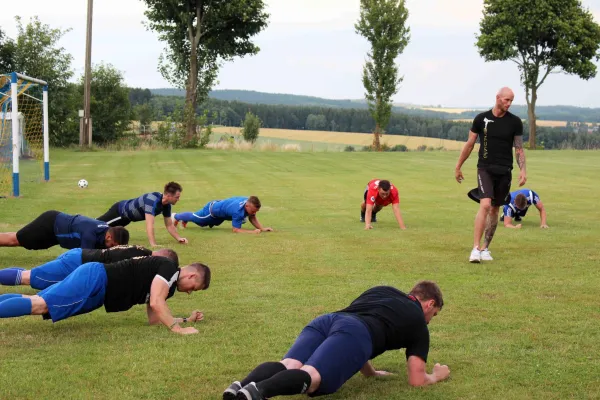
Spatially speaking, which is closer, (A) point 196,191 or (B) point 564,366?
(B) point 564,366

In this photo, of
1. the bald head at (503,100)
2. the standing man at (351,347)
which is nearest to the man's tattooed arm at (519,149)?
the bald head at (503,100)

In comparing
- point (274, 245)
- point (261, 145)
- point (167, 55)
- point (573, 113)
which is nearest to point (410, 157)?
point (261, 145)

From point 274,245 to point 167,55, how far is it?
42.6 metres

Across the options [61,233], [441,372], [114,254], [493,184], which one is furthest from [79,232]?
[493,184]

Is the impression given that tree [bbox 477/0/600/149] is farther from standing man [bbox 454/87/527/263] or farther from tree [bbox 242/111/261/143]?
standing man [bbox 454/87/527/263]

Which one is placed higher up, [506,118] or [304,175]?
[506,118]

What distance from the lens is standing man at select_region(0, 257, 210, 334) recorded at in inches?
266

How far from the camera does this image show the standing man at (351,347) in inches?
201

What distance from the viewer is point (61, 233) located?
31.8ft

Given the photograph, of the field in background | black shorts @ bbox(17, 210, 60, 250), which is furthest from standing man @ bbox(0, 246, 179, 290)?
the field in background

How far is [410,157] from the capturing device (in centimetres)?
4141

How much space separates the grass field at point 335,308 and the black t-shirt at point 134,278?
1.18 ft

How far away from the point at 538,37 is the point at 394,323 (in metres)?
48.6

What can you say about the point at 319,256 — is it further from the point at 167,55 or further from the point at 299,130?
the point at 299,130
